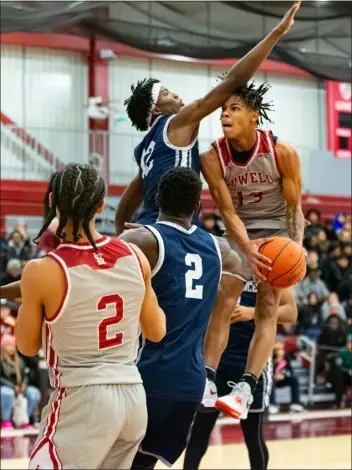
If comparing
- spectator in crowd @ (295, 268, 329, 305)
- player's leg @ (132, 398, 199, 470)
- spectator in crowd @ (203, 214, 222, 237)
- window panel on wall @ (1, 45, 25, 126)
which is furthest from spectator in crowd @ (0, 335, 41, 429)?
window panel on wall @ (1, 45, 25, 126)

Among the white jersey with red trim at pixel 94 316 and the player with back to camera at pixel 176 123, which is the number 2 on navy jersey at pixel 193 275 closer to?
the white jersey with red trim at pixel 94 316

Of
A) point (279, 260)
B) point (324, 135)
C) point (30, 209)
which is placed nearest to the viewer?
point (279, 260)

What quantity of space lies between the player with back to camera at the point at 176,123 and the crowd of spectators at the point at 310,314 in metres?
4.36

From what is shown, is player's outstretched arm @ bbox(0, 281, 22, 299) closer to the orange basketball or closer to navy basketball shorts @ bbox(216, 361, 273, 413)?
the orange basketball

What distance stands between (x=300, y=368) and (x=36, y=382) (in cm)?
522

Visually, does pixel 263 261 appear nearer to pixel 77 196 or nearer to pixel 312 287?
pixel 77 196

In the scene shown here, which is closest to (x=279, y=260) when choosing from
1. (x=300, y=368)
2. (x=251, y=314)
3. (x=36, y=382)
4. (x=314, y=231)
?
(x=251, y=314)

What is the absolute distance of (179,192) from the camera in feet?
14.6

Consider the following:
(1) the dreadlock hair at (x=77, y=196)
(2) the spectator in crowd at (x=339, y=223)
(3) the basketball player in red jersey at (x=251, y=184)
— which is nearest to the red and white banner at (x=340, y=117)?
(2) the spectator in crowd at (x=339, y=223)

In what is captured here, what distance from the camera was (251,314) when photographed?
6.23 m

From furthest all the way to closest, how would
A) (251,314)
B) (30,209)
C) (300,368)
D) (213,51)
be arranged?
(30,209) → (300,368) → (213,51) → (251,314)

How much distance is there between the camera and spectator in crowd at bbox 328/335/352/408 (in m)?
15.0

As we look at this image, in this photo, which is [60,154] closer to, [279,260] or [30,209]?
[30,209]

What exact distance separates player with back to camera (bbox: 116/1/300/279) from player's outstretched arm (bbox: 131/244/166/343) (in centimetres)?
135
